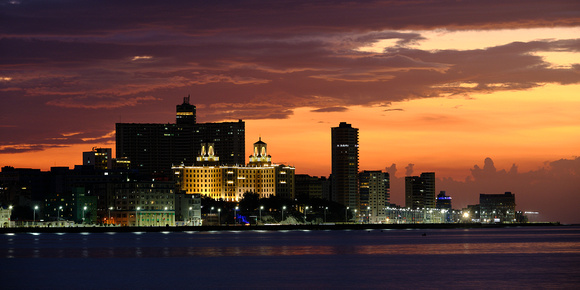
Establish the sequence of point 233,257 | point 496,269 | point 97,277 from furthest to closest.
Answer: point 233,257 < point 496,269 < point 97,277

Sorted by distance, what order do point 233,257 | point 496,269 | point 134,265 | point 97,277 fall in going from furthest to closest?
point 233,257, point 134,265, point 496,269, point 97,277

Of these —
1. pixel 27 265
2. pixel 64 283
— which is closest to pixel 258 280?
pixel 64 283

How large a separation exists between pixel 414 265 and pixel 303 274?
1962cm

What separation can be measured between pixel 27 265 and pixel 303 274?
3709 cm

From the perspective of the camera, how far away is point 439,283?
278ft

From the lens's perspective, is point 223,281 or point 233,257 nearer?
point 223,281

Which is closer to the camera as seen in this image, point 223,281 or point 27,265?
point 223,281

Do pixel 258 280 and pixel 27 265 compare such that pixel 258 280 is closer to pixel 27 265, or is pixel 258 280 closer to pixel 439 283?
pixel 439 283

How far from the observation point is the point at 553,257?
127062 mm

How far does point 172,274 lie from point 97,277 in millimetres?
7838

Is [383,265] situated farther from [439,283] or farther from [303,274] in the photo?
[439,283]

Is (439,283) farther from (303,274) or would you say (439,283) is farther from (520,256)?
(520,256)

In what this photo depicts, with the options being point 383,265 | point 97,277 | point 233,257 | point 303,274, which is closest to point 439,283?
point 303,274

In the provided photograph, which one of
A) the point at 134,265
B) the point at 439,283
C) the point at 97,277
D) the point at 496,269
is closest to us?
the point at 439,283
